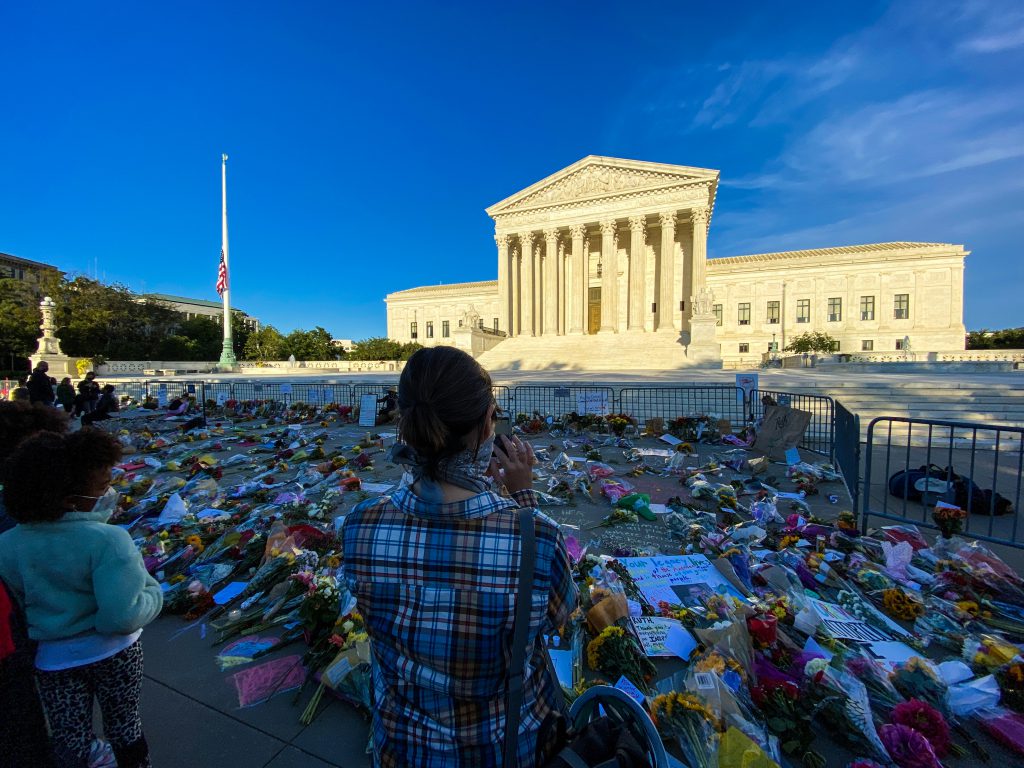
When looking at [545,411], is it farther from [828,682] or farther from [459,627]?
[459,627]

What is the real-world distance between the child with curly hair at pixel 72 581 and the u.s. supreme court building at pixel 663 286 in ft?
83.3

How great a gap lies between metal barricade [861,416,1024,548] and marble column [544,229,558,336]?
29.8 metres

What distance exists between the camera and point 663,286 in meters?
34.5

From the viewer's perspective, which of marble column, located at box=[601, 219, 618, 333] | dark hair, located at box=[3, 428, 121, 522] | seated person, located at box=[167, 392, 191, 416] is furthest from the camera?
marble column, located at box=[601, 219, 618, 333]

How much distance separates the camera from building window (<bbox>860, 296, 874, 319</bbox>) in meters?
45.8

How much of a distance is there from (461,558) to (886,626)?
3.36 m

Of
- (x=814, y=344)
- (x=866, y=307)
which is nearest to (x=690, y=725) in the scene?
(x=814, y=344)

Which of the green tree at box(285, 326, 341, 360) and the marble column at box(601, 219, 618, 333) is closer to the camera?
the marble column at box(601, 219, 618, 333)

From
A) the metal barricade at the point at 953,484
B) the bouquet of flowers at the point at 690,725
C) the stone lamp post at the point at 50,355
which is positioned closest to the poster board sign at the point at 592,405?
the metal barricade at the point at 953,484

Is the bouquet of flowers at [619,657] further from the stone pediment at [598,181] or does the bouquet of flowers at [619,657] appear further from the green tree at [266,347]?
the green tree at [266,347]

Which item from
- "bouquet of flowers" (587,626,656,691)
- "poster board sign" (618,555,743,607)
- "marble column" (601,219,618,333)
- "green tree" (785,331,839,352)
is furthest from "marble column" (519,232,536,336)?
"bouquet of flowers" (587,626,656,691)

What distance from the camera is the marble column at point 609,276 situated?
116 feet

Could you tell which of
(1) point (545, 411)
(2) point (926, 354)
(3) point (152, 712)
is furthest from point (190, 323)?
(2) point (926, 354)

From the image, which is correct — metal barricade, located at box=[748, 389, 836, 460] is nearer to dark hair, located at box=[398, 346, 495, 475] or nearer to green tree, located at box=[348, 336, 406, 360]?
dark hair, located at box=[398, 346, 495, 475]
